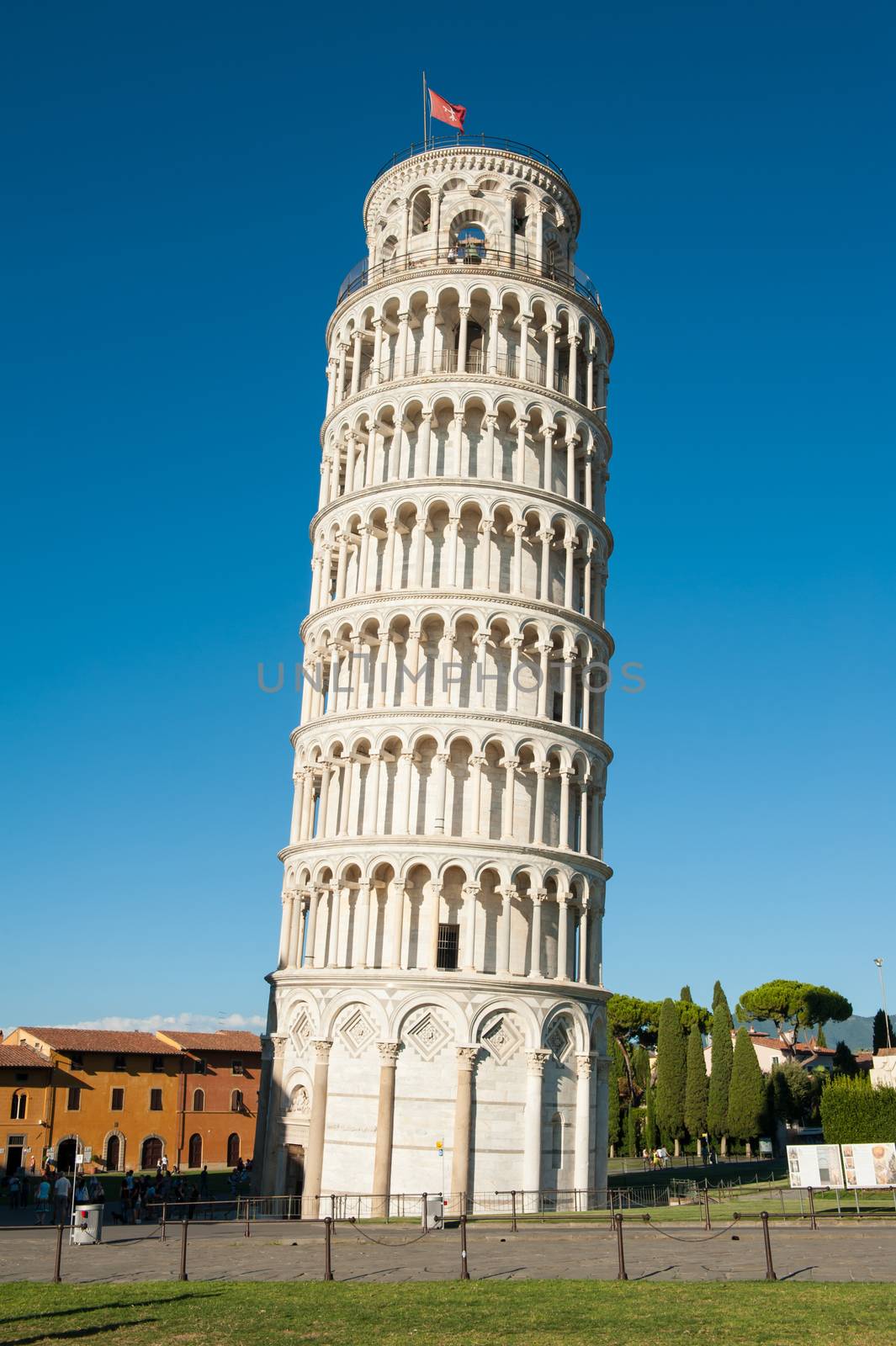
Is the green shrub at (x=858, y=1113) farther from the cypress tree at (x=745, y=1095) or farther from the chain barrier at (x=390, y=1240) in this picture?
the cypress tree at (x=745, y=1095)

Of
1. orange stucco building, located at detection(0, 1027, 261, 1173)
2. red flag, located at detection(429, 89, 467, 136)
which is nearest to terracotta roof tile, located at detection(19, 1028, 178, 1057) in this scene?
orange stucco building, located at detection(0, 1027, 261, 1173)

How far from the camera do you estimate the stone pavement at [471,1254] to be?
25.0 meters

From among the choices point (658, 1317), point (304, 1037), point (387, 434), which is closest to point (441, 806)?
point (304, 1037)

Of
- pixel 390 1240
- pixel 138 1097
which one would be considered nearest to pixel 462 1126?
pixel 390 1240

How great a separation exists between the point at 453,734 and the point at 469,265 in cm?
2102

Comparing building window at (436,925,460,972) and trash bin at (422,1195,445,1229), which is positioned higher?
building window at (436,925,460,972)

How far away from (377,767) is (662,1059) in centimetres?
4760

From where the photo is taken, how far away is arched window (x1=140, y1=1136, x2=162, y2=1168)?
83.4 metres

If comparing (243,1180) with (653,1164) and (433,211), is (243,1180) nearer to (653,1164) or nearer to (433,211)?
(653,1164)

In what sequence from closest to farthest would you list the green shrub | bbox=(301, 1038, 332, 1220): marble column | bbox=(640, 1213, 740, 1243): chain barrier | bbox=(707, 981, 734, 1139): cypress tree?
bbox=(640, 1213, 740, 1243): chain barrier
bbox=(301, 1038, 332, 1220): marble column
the green shrub
bbox=(707, 981, 734, 1139): cypress tree

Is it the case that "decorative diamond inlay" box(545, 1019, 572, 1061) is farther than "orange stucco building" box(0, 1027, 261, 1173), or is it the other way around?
"orange stucco building" box(0, 1027, 261, 1173)

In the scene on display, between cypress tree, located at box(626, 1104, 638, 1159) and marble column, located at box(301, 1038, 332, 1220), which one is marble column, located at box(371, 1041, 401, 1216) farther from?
cypress tree, located at box(626, 1104, 638, 1159)

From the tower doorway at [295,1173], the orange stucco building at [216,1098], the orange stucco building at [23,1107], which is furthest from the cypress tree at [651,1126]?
the tower doorway at [295,1173]

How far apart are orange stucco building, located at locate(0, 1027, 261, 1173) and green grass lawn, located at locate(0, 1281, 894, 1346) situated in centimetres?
5859
